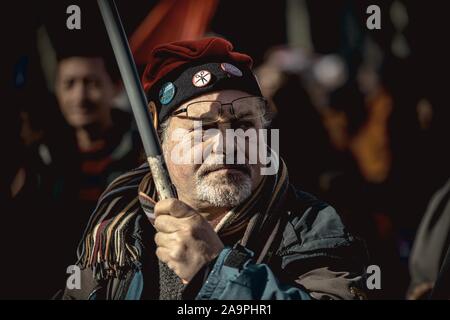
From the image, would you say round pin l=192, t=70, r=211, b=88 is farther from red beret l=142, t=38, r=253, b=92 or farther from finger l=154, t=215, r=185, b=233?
finger l=154, t=215, r=185, b=233

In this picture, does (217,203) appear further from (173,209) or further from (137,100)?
(137,100)

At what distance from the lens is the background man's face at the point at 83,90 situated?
3391mm

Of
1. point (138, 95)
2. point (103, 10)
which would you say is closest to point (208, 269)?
point (138, 95)

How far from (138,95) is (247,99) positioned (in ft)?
2.44

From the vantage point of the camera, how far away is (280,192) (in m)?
3.12

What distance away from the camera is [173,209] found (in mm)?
2484

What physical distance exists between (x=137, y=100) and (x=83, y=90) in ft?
3.12

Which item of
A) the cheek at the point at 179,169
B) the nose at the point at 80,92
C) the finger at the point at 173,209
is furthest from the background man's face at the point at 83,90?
the finger at the point at 173,209

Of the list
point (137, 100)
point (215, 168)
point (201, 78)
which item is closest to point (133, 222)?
point (215, 168)

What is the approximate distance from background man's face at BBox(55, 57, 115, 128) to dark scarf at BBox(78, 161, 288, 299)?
357mm


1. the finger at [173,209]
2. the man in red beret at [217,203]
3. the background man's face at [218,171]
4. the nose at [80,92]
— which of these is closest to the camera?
the finger at [173,209]

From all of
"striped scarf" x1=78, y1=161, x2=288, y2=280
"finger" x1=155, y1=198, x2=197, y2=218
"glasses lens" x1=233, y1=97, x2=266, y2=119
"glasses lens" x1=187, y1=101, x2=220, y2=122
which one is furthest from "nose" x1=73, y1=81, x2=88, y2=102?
"finger" x1=155, y1=198, x2=197, y2=218

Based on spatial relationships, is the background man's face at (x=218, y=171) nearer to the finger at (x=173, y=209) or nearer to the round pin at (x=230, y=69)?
the round pin at (x=230, y=69)

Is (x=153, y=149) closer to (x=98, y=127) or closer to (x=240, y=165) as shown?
(x=240, y=165)
